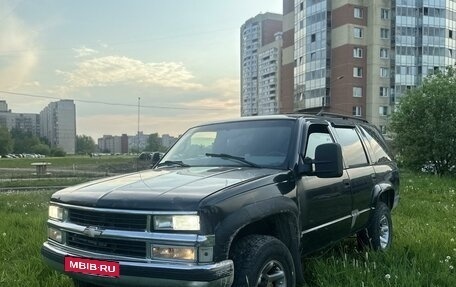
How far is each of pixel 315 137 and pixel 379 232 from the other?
6.27 feet

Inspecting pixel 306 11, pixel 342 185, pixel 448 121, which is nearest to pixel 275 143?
pixel 342 185

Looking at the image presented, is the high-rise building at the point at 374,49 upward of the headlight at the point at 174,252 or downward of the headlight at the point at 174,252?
upward

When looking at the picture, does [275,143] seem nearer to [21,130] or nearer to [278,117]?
[278,117]

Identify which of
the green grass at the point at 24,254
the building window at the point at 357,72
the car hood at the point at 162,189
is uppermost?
the building window at the point at 357,72

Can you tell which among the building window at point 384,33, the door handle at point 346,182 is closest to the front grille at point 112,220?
the door handle at point 346,182

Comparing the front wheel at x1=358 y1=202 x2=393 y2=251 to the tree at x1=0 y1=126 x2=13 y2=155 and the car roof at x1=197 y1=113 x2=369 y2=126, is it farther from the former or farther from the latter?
the tree at x1=0 y1=126 x2=13 y2=155

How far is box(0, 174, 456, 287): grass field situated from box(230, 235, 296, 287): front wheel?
0.80 metres

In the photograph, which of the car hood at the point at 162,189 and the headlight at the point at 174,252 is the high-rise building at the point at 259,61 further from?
the headlight at the point at 174,252

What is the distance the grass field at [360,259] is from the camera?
14.5 ft

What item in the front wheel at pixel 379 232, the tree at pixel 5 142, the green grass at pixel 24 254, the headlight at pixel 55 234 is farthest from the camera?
the tree at pixel 5 142

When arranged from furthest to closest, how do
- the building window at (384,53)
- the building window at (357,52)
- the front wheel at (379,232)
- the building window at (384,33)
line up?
the building window at (384,53) → the building window at (384,33) → the building window at (357,52) → the front wheel at (379,232)

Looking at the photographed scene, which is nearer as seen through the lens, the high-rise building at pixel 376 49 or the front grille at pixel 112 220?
the front grille at pixel 112 220

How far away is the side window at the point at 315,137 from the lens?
15.3ft

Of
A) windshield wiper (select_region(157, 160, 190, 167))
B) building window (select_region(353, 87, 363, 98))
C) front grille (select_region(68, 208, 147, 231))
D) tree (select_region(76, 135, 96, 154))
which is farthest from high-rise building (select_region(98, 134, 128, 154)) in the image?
front grille (select_region(68, 208, 147, 231))
